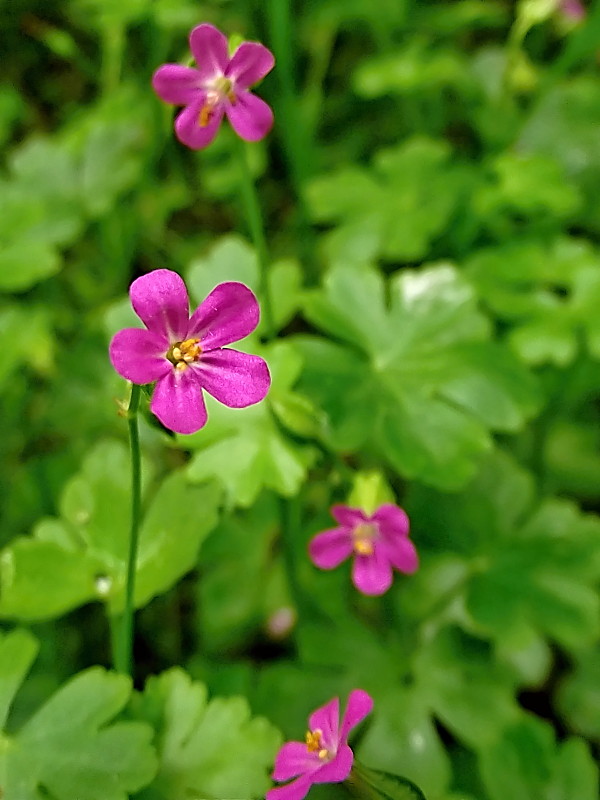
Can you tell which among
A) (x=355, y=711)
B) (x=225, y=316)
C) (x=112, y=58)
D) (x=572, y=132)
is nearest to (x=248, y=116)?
(x=225, y=316)

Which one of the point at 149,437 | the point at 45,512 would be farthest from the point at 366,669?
the point at 45,512

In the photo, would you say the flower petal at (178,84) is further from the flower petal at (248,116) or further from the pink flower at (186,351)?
the pink flower at (186,351)

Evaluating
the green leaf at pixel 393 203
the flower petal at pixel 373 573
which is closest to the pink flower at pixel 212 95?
the flower petal at pixel 373 573

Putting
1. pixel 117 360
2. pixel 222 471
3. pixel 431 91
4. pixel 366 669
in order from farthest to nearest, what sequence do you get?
pixel 431 91 → pixel 366 669 → pixel 222 471 → pixel 117 360

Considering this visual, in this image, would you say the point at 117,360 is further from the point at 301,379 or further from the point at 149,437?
the point at 149,437

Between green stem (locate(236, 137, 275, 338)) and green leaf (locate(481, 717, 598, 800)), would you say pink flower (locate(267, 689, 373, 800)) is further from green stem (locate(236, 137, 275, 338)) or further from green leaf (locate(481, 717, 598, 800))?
green stem (locate(236, 137, 275, 338))

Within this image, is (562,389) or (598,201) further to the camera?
(598,201)
